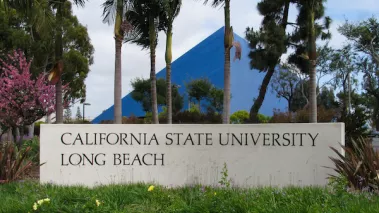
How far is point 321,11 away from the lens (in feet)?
97.6

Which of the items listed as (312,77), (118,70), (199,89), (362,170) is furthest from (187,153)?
(199,89)

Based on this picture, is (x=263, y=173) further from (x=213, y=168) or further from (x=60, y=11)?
→ (x=60, y=11)

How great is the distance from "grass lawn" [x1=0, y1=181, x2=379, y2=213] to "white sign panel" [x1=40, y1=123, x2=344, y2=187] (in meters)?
1.09

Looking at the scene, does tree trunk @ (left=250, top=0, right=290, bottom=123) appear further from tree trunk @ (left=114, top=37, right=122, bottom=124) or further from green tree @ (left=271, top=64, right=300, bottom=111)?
green tree @ (left=271, top=64, right=300, bottom=111)

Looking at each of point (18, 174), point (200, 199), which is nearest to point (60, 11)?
point (18, 174)

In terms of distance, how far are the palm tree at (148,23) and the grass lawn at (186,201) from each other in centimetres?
1494

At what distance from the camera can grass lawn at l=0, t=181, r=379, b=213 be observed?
601 centimetres

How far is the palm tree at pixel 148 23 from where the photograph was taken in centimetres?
2195

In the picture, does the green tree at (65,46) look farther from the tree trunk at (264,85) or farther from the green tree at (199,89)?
the green tree at (199,89)

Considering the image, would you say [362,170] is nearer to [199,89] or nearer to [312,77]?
[312,77]

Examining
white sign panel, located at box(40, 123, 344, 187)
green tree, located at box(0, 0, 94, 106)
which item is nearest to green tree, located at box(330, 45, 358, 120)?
green tree, located at box(0, 0, 94, 106)

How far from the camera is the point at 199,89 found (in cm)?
5078

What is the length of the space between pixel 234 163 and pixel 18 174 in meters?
3.88

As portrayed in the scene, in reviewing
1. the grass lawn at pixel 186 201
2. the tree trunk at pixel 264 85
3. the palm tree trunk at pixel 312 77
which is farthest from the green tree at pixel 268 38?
the grass lawn at pixel 186 201
